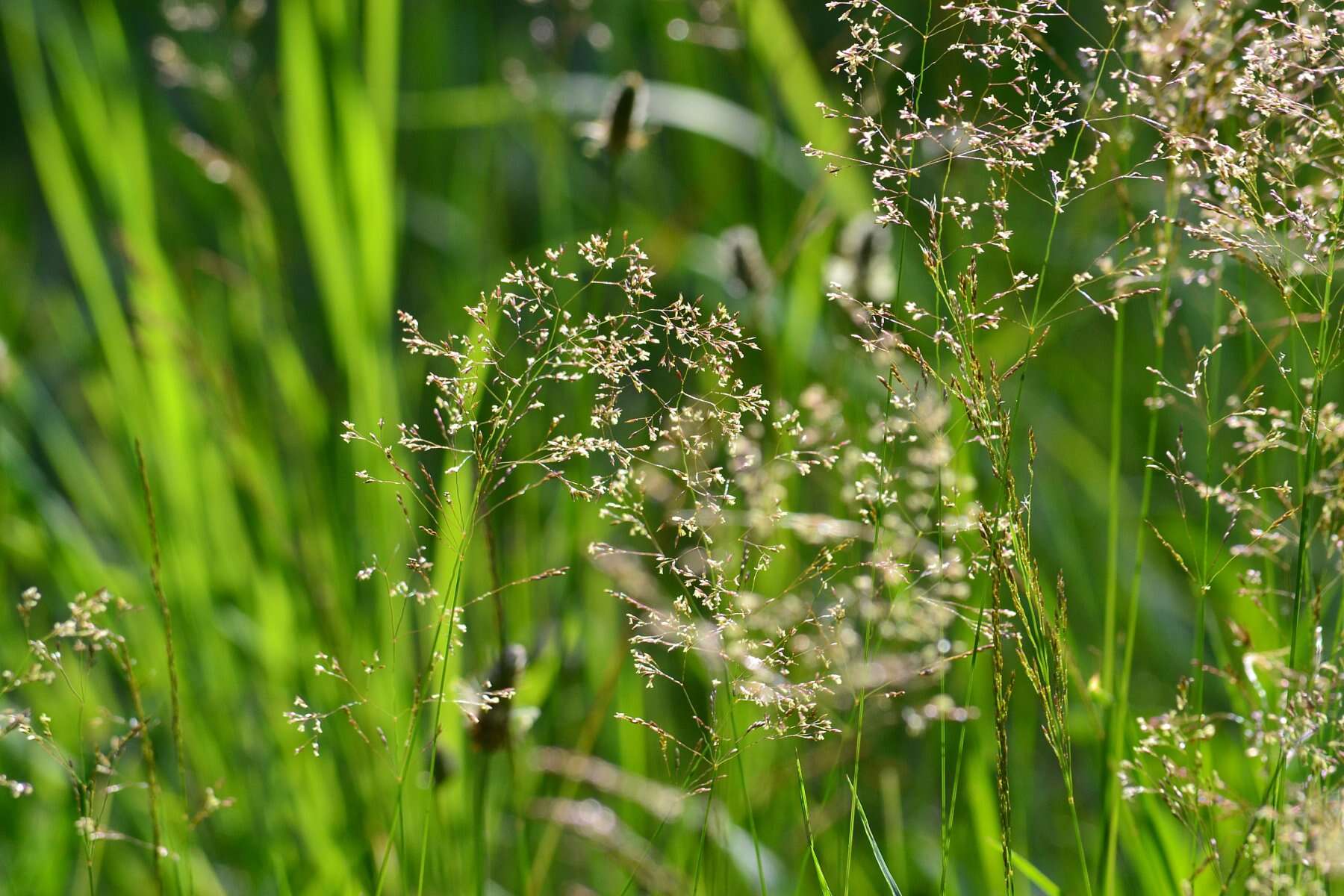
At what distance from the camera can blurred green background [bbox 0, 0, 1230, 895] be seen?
1.09 m

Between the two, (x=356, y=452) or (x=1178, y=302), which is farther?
(x=356, y=452)

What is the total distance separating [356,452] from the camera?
4.33ft

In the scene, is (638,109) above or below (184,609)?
above

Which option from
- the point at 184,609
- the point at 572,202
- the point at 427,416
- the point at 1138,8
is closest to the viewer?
the point at 1138,8

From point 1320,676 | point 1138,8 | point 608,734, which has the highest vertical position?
point 1138,8

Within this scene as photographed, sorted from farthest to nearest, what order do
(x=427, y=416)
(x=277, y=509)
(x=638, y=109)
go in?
(x=427, y=416) → (x=277, y=509) → (x=638, y=109)

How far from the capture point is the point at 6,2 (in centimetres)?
146

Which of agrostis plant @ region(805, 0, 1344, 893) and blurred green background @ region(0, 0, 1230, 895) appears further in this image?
blurred green background @ region(0, 0, 1230, 895)

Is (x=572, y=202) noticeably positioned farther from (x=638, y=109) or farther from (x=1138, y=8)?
(x=1138, y=8)

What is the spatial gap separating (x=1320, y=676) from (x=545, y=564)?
832 millimetres

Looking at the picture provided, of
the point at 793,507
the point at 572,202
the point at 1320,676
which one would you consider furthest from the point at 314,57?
the point at 1320,676

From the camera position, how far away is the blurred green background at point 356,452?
3.56ft

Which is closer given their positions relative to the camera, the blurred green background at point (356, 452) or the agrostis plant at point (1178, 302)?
the agrostis plant at point (1178, 302)

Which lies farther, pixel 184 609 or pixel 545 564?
pixel 545 564
